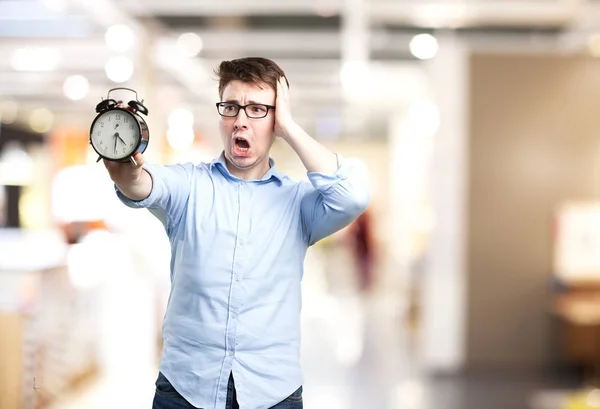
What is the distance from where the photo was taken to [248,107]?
1.89 m

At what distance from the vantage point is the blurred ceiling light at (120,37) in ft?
25.4

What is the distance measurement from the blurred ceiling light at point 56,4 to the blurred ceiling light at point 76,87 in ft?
17.2

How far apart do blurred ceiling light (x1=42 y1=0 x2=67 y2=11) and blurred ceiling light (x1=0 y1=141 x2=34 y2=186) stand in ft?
19.6

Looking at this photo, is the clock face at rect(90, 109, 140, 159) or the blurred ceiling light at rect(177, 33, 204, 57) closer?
the clock face at rect(90, 109, 140, 159)

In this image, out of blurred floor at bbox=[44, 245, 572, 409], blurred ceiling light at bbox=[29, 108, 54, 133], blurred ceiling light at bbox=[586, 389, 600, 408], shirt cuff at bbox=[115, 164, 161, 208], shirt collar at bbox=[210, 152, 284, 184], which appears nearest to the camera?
shirt cuff at bbox=[115, 164, 161, 208]

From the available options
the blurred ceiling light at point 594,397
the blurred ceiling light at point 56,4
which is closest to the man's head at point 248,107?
the blurred ceiling light at point 594,397

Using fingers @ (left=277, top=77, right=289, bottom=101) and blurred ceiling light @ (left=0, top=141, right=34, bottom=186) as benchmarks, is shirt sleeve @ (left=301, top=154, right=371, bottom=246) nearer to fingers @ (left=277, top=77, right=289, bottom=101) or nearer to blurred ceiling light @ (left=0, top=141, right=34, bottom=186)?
fingers @ (left=277, top=77, right=289, bottom=101)

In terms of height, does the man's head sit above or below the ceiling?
below

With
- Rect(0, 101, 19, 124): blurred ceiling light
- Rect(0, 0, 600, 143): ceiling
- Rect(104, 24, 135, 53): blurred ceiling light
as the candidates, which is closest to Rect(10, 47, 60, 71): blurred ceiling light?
Rect(0, 0, 600, 143): ceiling

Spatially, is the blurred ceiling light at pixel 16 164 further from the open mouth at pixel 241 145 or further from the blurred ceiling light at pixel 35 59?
the open mouth at pixel 241 145

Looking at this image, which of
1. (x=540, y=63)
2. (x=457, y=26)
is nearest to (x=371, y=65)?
(x=457, y=26)

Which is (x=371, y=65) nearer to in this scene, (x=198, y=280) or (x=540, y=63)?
(x=540, y=63)

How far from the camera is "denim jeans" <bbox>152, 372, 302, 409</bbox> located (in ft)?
6.31

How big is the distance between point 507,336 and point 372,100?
7114 mm
